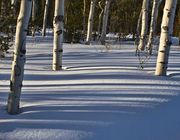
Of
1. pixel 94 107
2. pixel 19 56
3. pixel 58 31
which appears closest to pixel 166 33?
pixel 58 31

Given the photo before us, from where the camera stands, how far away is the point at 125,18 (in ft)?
109

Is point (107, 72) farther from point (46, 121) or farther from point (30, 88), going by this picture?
point (46, 121)

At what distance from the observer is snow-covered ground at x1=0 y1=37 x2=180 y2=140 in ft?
17.9

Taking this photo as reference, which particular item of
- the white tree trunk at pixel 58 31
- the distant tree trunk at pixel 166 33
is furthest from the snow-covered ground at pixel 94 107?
the white tree trunk at pixel 58 31

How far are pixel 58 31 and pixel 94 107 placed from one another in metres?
3.98

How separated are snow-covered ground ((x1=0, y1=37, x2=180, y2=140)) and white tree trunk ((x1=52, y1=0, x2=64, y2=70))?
2.96 feet

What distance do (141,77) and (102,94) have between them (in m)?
1.92

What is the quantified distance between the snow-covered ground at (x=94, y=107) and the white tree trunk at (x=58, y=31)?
0.90 meters

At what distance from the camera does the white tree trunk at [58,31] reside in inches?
388

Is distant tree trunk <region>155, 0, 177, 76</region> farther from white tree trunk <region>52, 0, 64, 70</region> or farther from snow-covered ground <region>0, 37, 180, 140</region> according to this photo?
white tree trunk <region>52, 0, 64, 70</region>

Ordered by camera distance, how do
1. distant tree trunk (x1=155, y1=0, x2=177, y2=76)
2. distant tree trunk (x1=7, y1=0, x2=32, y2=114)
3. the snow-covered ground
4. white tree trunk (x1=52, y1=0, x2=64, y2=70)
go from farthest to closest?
white tree trunk (x1=52, y1=0, x2=64, y2=70), distant tree trunk (x1=155, y1=0, x2=177, y2=76), distant tree trunk (x1=7, y1=0, x2=32, y2=114), the snow-covered ground

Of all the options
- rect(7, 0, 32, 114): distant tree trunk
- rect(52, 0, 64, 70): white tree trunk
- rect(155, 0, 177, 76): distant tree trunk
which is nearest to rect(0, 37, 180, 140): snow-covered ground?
rect(7, 0, 32, 114): distant tree trunk

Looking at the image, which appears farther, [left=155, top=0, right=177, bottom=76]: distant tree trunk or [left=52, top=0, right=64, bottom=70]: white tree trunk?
[left=52, top=0, right=64, bottom=70]: white tree trunk

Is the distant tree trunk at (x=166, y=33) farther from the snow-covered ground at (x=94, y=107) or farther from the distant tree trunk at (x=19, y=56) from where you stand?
the distant tree trunk at (x=19, y=56)
